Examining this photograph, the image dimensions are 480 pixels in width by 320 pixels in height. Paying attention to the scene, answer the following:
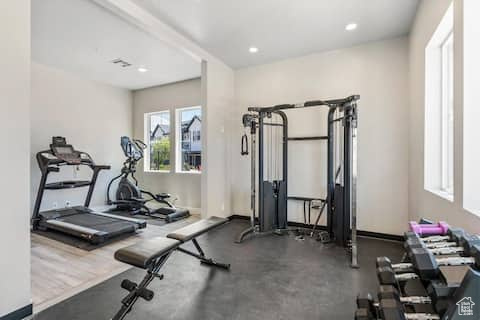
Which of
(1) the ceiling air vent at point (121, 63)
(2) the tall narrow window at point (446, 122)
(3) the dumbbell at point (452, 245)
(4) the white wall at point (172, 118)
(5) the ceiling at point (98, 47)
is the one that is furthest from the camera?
(4) the white wall at point (172, 118)

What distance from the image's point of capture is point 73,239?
3.55 m

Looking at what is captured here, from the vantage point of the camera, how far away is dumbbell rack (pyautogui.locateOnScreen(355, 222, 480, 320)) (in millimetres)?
847

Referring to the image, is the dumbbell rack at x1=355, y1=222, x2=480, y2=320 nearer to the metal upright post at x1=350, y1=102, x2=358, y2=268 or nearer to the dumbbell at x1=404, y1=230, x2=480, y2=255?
the dumbbell at x1=404, y1=230, x2=480, y2=255

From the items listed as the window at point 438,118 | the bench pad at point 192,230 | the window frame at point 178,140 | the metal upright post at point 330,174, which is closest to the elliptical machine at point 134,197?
the window frame at point 178,140

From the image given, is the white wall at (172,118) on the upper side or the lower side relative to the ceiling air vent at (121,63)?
lower

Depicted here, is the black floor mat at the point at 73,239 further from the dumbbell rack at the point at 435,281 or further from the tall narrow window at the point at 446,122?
the tall narrow window at the point at 446,122

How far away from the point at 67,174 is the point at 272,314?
5.21 m

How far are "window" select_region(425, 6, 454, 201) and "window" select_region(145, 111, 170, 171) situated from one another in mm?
5128

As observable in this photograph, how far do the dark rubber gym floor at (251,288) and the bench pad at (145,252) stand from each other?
0.49 meters

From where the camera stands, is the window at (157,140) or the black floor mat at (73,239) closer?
the black floor mat at (73,239)

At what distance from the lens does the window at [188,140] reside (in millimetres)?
5832

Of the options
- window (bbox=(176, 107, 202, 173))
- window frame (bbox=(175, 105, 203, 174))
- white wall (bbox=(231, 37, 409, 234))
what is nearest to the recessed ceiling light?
white wall (bbox=(231, 37, 409, 234))

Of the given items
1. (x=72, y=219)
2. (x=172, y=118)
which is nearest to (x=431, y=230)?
(x=72, y=219)

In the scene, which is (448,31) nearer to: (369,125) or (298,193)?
(369,125)
